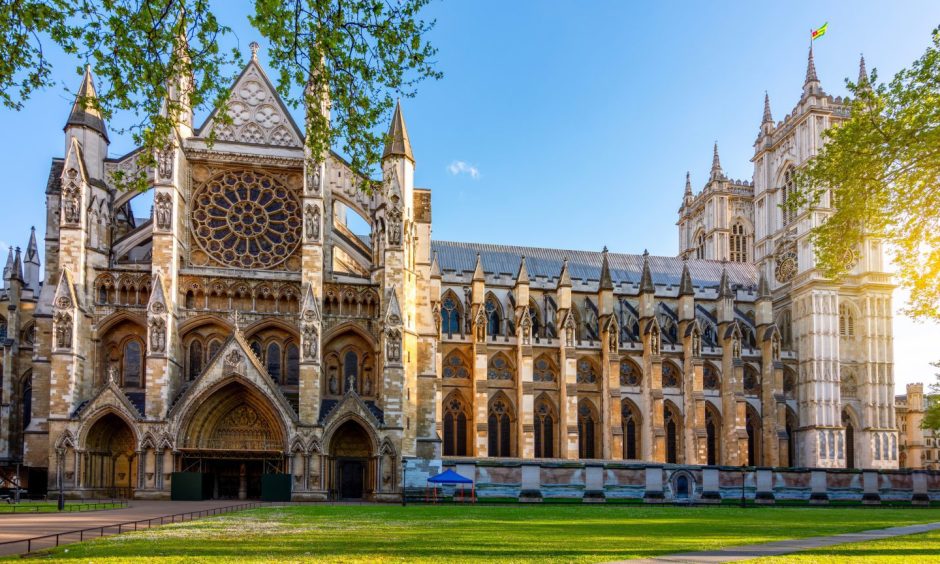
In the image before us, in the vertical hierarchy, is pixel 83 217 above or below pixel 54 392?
above

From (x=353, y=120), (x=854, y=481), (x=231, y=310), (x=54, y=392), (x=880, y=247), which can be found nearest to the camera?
(x=353, y=120)

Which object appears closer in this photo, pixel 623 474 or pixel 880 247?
pixel 623 474

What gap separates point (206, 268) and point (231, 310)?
2.55 m

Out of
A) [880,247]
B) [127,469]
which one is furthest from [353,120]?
[880,247]

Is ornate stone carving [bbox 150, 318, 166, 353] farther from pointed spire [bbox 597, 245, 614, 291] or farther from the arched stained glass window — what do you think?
pointed spire [bbox 597, 245, 614, 291]

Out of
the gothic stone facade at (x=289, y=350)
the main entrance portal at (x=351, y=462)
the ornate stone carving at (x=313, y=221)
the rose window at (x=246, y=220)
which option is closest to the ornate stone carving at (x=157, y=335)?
the gothic stone facade at (x=289, y=350)

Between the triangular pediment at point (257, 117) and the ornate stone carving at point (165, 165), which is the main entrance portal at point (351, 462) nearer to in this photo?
the ornate stone carving at point (165, 165)

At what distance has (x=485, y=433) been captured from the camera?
53.2 m

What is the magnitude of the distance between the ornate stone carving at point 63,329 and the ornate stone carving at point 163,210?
18.6 feet

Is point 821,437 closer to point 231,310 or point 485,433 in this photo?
point 485,433

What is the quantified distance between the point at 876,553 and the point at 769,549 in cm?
212

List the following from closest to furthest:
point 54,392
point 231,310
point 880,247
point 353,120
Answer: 1. point 353,120
2. point 54,392
3. point 231,310
4. point 880,247

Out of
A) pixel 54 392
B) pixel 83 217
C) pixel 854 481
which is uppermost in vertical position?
pixel 83 217

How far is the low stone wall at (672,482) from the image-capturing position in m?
41.1
